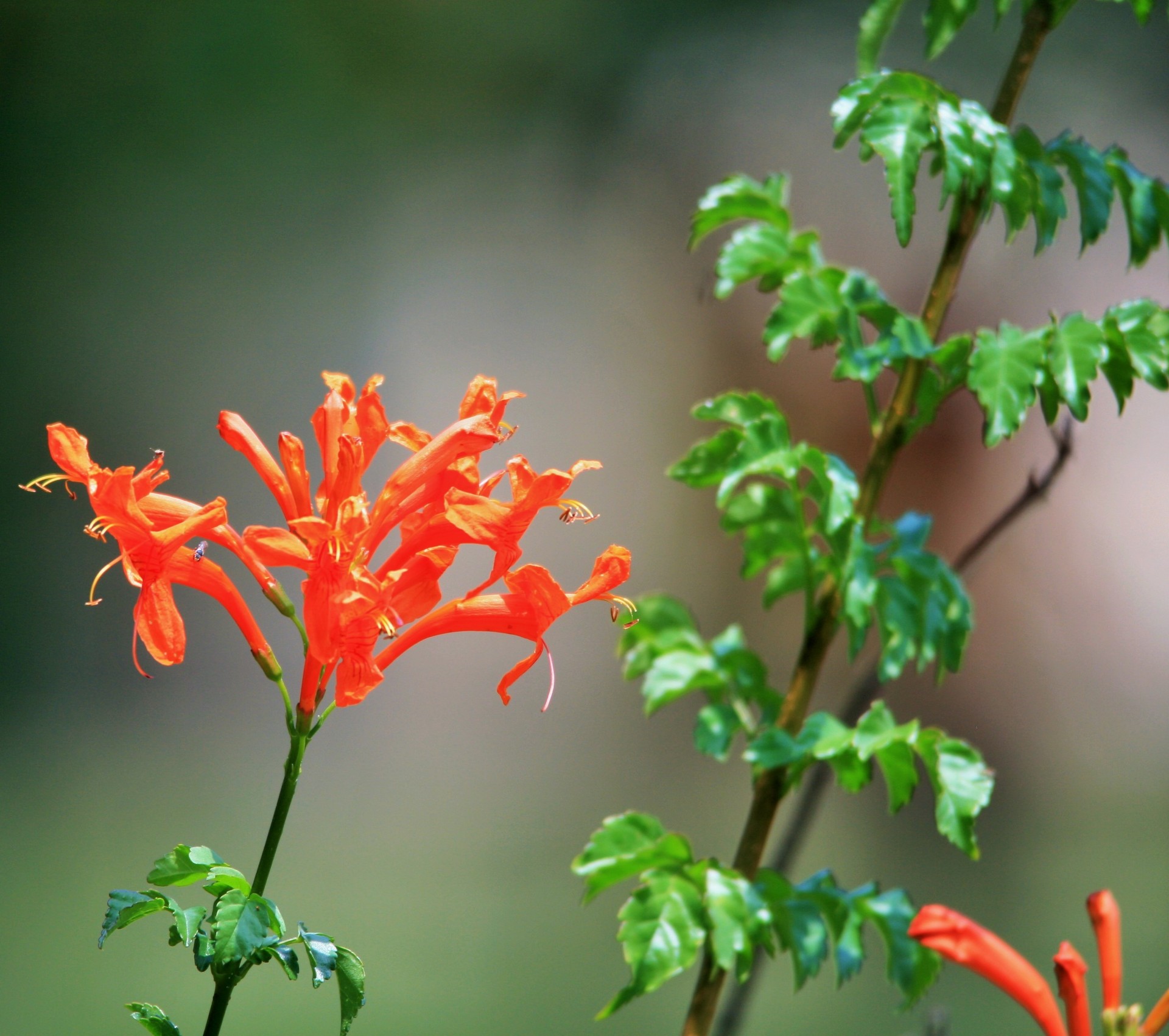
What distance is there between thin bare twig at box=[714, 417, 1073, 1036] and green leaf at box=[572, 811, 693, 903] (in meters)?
0.08

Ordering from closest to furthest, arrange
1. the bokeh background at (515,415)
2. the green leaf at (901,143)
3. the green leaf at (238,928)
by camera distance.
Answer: the green leaf at (238,928) → the green leaf at (901,143) → the bokeh background at (515,415)

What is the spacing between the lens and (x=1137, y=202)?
48 centimetres

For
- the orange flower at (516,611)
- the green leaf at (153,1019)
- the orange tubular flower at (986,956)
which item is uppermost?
the orange flower at (516,611)

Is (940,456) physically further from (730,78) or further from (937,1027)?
(937,1027)

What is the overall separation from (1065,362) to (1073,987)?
0.25 meters

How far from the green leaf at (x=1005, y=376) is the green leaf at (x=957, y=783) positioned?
0.40 feet

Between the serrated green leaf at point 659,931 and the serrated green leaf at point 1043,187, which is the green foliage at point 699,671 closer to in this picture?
the serrated green leaf at point 659,931

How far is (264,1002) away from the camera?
1189 millimetres

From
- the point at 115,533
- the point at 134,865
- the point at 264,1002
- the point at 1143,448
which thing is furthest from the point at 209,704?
the point at 1143,448

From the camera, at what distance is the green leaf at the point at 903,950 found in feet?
1.54

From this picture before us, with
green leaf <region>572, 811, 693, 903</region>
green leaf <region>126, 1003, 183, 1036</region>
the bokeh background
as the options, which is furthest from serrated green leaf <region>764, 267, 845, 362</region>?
the bokeh background

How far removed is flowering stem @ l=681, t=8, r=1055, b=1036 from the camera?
49cm

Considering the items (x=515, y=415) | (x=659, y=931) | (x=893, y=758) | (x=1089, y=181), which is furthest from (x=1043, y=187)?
(x=515, y=415)

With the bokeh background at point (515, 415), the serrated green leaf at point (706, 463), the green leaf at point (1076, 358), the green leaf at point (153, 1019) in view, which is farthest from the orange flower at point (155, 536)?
the bokeh background at point (515, 415)
